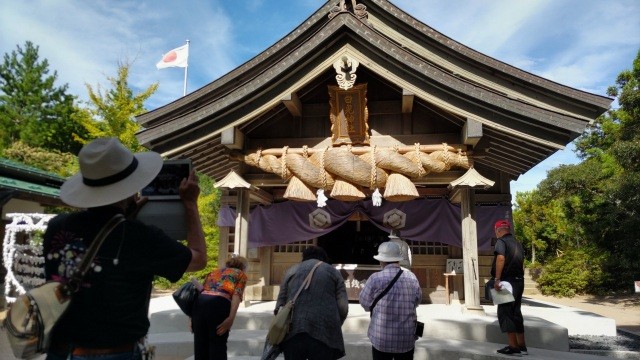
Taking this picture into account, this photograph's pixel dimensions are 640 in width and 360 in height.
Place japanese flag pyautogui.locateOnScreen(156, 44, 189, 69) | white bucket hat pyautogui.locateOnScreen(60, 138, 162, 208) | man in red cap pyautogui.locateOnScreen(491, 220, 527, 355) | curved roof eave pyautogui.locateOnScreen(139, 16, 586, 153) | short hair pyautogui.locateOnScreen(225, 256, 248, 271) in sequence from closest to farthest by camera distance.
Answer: white bucket hat pyautogui.locateOnScreen(60, 138, 162, 208) → short hair pyautogui.locateOnScreen(225, 256, 248, 271) → man in red cap pyautogui.locateOnScreen(491, 220, 527, 355) → curved roof eave pyautogui.locateOnScreen(139, 16, 586, 153) → japanese flag pyautogui.locateOnScreen(156, 44, 189, 69)

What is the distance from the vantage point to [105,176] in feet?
6.24

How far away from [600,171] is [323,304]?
→ 18.5 m

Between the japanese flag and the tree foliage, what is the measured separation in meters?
19.9

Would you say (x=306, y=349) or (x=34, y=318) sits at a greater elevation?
(x=34, y=318)

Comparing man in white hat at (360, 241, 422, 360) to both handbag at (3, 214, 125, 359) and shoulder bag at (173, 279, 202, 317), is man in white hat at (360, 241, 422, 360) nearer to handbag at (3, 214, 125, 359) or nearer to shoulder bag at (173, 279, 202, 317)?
shoulder bag at (173, 279, 202, 317)

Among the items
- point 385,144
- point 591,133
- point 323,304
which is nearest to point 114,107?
point 385,144

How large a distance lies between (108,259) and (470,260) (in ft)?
21.4

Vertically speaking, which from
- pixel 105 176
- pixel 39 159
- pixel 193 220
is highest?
pixel 39 159

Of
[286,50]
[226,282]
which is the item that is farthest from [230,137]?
[226,282]

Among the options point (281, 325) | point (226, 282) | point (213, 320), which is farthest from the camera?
point (226, 282)

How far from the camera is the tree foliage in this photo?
1478cm

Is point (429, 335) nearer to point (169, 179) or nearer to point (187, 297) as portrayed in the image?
point (187, 297)

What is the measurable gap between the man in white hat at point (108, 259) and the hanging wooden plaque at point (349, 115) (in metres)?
6.29

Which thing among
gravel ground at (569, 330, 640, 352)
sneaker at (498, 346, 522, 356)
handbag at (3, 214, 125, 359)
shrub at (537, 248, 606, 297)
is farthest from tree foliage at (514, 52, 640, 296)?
handbag at (3, 214, 125, 359)
